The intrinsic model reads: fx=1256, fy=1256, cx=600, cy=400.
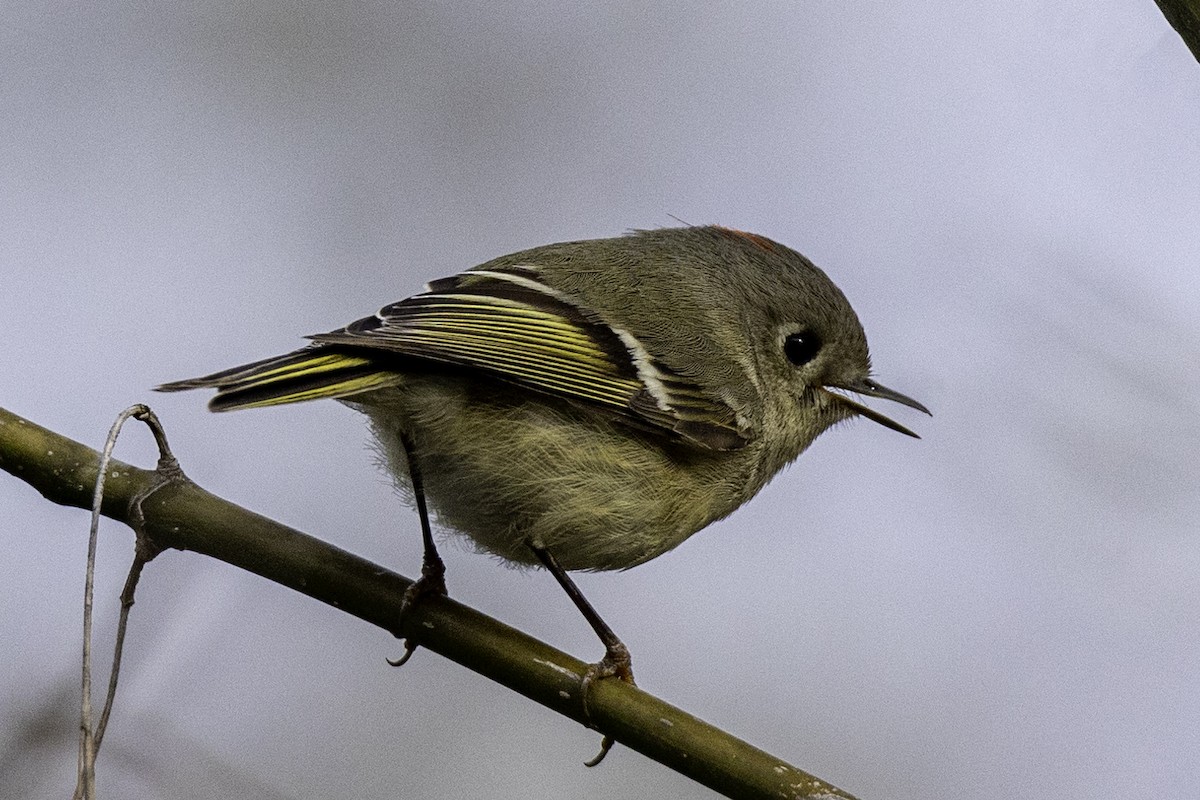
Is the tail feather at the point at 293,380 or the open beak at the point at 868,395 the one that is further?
the open beak at the point at 868,395

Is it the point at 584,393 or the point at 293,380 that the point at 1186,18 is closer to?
the point at 584,393

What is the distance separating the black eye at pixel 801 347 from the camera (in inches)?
99.7

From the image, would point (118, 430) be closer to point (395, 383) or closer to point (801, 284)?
point (395, 383)

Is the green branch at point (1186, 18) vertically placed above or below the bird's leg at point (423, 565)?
above

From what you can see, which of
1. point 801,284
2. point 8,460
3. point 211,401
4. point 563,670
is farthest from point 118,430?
point 801,284

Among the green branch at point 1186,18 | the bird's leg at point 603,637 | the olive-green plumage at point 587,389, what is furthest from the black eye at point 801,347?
the green branch at point 1186,18

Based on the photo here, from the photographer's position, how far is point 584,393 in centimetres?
215

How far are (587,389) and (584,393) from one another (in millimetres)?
12

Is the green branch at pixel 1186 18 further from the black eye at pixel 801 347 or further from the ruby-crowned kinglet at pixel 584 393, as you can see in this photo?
the black eye at pixel 801 347

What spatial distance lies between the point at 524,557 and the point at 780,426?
57cm

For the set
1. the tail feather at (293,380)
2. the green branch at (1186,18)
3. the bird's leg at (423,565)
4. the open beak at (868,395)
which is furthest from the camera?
the open beak at (868,395)

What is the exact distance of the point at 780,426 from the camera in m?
2.43

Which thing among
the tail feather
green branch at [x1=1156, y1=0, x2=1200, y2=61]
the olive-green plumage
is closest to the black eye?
the olive-green plumage

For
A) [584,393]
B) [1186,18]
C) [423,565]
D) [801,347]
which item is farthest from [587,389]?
[1186,18]
